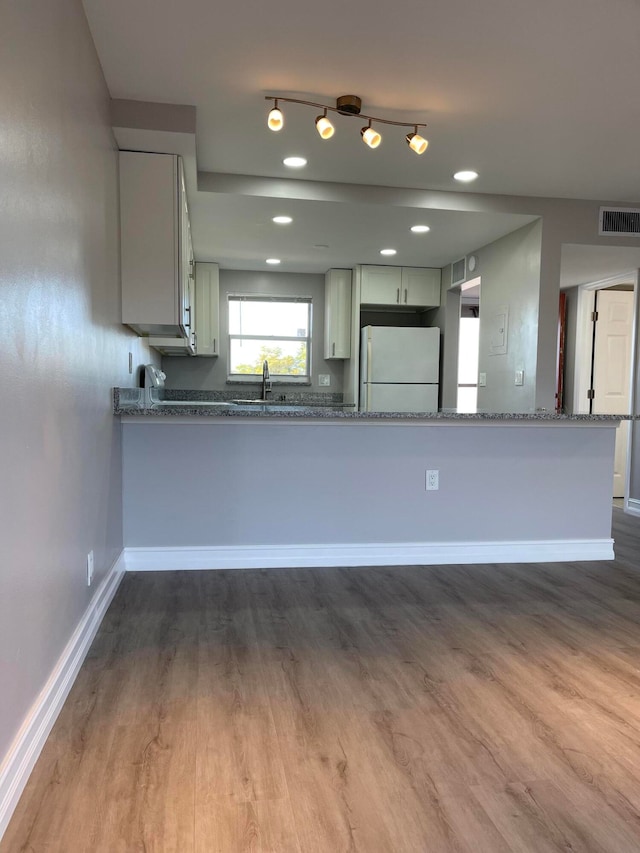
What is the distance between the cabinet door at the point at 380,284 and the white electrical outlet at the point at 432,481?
9.20ft

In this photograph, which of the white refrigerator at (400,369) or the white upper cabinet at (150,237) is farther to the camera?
the white refrigerator at (400,369)

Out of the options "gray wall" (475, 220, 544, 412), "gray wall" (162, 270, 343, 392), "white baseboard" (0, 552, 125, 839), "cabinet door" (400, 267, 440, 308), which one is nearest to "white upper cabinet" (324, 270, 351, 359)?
"gray wall" (162, 270, 343, 392)

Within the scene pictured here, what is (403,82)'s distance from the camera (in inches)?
103

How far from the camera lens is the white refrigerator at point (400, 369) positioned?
18.3 feet

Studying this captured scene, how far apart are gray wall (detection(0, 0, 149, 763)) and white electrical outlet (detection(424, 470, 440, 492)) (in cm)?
175

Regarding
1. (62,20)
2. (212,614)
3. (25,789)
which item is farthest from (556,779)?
(62,20)

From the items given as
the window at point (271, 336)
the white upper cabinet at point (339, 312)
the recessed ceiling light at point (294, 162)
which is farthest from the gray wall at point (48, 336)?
the window at point (271, 336)

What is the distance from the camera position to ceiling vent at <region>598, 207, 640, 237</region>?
4.09 metres

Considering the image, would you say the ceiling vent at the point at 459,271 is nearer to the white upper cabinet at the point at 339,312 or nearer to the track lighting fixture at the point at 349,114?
the white upper cabinet at the point at 339,312

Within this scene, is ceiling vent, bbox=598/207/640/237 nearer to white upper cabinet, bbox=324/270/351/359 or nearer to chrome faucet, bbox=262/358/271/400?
white upper cabinet, bbox=324/270/351/359

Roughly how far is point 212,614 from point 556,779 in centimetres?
151

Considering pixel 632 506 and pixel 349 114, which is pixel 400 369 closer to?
pixel 632 506

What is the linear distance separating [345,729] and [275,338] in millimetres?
4979

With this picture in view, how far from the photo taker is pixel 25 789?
1.42 metres
